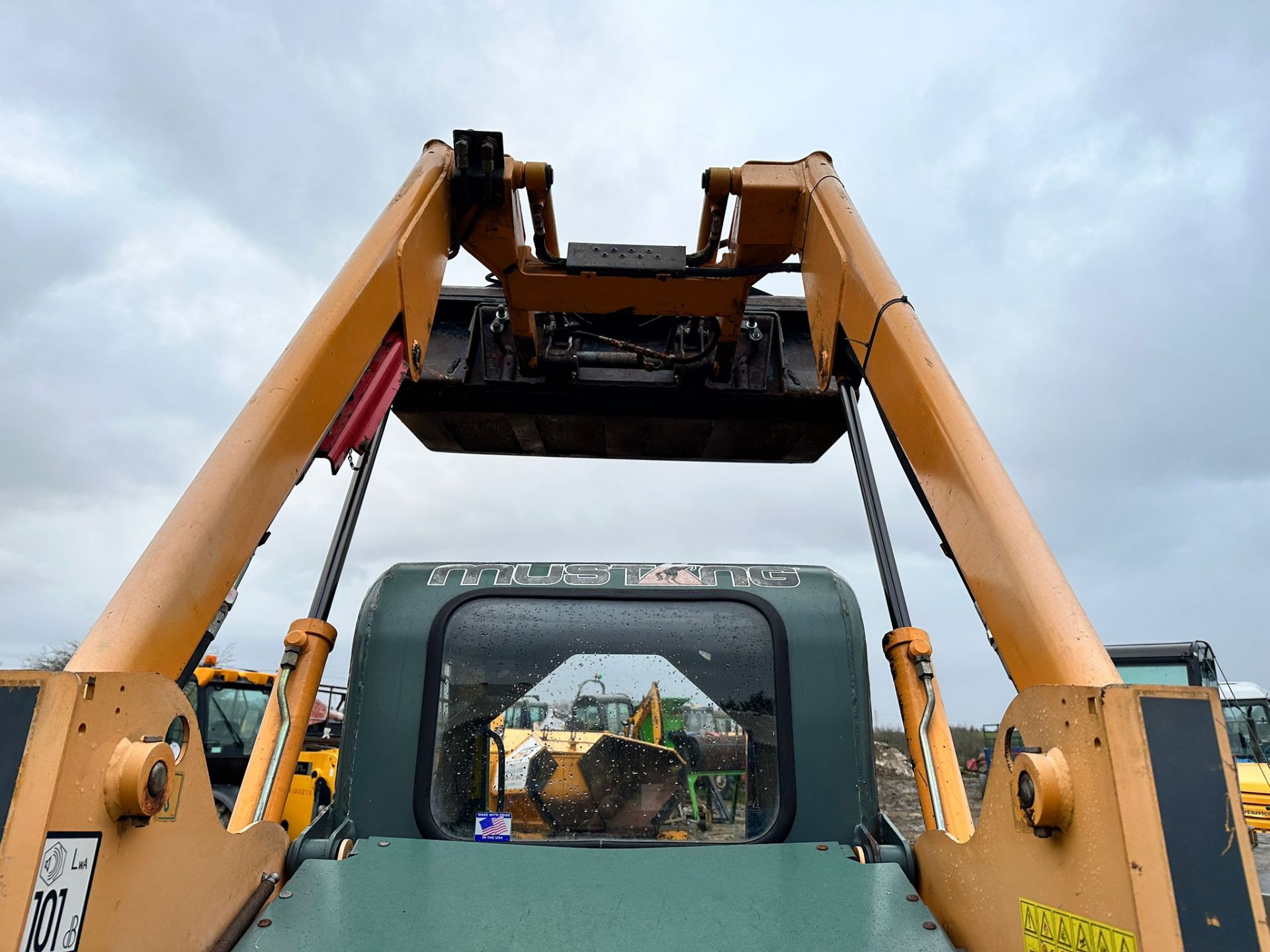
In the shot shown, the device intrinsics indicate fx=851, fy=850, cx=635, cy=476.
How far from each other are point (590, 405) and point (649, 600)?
4.71 ft

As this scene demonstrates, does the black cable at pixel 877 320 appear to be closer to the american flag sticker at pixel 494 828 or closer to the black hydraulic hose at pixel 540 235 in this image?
the black hydraulic hose at pixel 540 235

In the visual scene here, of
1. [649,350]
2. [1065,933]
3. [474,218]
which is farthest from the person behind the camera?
[649,350]

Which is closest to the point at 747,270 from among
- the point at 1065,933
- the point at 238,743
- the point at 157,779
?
the point at 1065,933

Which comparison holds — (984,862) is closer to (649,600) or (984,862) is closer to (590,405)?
(649,600)

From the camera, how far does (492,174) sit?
3.20 meters

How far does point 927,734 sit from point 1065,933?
0.93 m

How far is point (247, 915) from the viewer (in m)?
1.85

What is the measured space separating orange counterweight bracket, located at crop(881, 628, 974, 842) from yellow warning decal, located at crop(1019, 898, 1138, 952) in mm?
492

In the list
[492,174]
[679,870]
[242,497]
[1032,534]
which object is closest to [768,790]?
[679,870]

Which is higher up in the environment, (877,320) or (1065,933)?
(877,320)

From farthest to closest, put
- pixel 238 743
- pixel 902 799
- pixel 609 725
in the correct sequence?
pixel 902 799
pixel 238 743
pixel 609 725

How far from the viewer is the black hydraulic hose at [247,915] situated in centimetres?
175

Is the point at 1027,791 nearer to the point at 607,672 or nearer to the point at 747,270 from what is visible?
the point at 607,672

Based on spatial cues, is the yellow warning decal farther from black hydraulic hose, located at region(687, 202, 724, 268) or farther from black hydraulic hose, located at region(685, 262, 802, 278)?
black hydraulic hose, located at region(687, 202, 724, 268)
